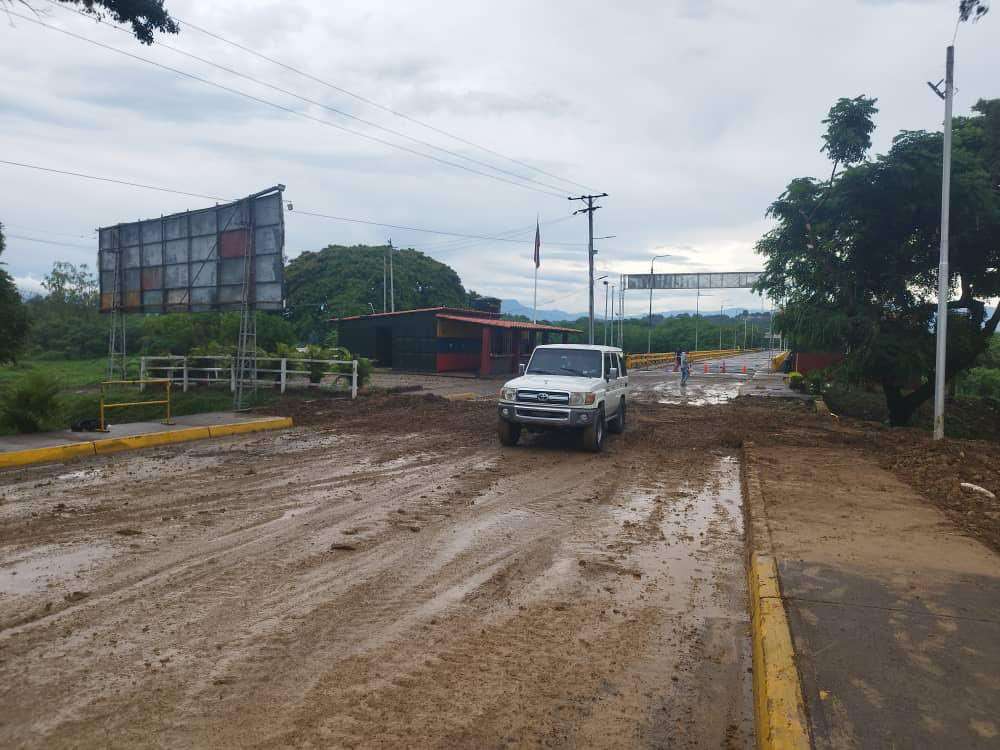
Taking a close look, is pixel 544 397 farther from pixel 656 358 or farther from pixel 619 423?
pixel 656 358

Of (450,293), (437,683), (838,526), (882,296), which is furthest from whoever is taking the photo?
(450,293)

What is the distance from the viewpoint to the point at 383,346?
39.4 meters

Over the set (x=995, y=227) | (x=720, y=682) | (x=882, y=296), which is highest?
(x=995, y=227)

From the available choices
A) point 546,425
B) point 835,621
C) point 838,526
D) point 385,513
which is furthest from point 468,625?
point 546,425

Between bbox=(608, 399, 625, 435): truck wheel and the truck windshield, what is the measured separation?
1592mm

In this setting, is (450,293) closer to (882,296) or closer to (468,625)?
(882,296)

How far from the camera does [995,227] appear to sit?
1902 cm

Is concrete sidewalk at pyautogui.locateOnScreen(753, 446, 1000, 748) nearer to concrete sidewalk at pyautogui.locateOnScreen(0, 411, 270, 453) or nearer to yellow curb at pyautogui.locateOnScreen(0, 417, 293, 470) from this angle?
yellow curb at pyautogui.locateOnScreen(0, 417, 293, 470)

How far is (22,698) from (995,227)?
22.6 metres

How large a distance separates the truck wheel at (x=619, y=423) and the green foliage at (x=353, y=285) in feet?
152

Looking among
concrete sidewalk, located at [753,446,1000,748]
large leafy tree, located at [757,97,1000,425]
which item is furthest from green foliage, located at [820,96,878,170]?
concrete sidewalk, located at [753,446,1000,748]

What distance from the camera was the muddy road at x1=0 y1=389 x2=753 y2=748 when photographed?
11.7 ft

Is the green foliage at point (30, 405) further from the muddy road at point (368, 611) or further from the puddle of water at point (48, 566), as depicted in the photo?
the puddle of water at point (48, 566)

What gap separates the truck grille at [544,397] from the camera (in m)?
12.1
